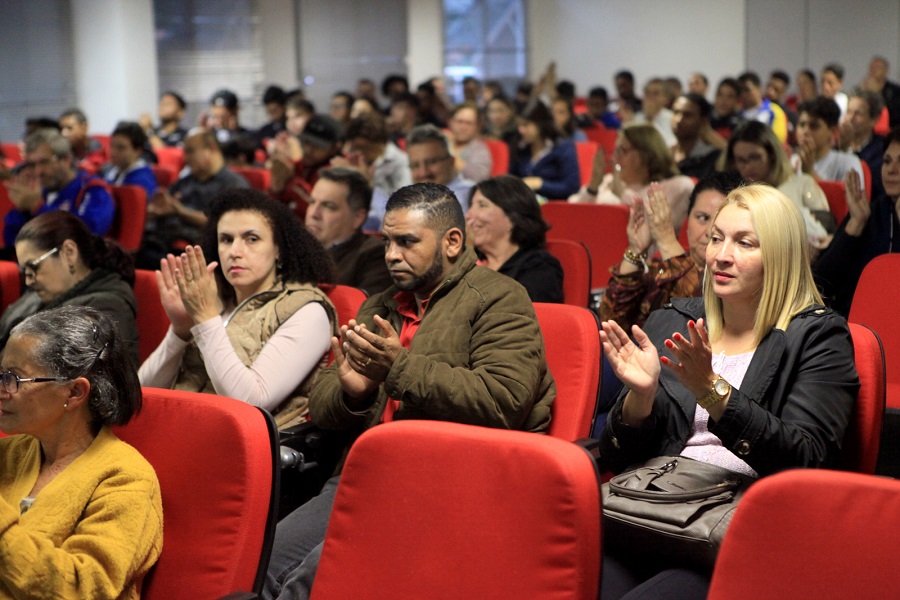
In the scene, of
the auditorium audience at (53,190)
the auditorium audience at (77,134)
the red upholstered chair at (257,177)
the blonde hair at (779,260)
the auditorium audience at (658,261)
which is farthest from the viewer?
the auditorium audience at (77,134)

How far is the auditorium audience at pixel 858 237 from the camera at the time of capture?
12.0ft

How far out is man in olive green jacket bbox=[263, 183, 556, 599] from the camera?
2.23 meters

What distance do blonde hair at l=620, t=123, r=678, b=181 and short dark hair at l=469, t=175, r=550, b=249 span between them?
1287 mm

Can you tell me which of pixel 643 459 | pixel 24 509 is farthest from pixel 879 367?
pixel 24 509

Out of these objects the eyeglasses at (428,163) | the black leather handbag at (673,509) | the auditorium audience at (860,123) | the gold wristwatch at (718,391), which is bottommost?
the black leather handbag at (673,509)

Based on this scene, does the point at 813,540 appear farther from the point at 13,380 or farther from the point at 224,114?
the point at 224,114

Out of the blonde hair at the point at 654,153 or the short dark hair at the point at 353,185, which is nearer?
the short dark hair at the point at 353,185

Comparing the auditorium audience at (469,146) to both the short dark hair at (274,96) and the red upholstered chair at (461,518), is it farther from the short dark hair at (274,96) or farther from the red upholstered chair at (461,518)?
the red upholstered chair at (461,518)

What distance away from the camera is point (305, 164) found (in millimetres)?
6219

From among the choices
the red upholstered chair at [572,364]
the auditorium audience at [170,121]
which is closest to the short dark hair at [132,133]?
the auditorium audience at [170,121]

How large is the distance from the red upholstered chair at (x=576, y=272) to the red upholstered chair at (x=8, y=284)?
201 centimetres

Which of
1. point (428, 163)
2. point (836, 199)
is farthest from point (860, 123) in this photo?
point (428, 163)

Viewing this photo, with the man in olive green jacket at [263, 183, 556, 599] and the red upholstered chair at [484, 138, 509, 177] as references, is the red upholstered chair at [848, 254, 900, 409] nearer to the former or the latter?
the man in olive green jacket at [263, 183, 556, 599]

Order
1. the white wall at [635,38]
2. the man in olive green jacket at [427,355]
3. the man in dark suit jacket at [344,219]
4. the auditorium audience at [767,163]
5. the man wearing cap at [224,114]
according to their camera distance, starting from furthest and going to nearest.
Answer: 1. the white wall at [635,38]
2. the man wearing cap at [224,114]
3. the auditorium audience at [767,163]
4. the man in dark suit jacket at [344,219]
5. the man in olive green jacket at [427,355]
